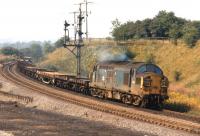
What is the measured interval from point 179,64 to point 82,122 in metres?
42.8

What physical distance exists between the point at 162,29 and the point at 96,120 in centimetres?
5738

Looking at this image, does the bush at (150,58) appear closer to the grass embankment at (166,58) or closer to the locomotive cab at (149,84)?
the grass embankment at (166,58)

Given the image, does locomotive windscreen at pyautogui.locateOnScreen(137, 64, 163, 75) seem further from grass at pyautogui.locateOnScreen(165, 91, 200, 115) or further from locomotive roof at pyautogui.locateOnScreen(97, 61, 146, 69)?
grass at pyautogui.locateOnScreen(165, 91, 200, 115)

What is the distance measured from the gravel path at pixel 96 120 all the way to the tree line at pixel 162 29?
126 feet

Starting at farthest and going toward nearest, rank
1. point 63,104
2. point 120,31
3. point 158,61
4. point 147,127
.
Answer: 1. point 120,31
2. point 158,61
3. point 63,104
4. point 147,127

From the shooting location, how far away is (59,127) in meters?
25.5

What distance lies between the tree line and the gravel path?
126 ft

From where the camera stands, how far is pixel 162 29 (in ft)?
275

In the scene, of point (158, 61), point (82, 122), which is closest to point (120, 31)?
point (158, 61)

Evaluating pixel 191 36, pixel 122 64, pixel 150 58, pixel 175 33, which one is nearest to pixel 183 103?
pixel 122 64

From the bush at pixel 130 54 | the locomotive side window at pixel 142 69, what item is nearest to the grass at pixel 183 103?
the locomotive side window at pixel 142 69

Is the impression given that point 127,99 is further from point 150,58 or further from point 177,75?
point 150,58

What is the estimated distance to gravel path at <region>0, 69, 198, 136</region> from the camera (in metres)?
24.1

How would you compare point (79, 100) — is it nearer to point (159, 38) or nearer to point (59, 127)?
point (59, 127)
